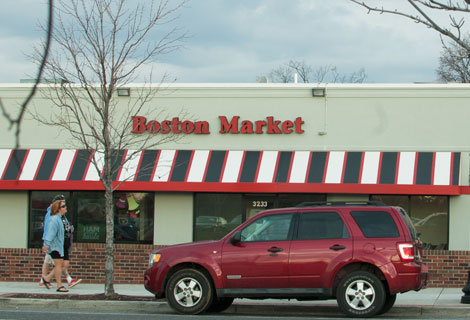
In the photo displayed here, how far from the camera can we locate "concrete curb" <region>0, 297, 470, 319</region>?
11625mm

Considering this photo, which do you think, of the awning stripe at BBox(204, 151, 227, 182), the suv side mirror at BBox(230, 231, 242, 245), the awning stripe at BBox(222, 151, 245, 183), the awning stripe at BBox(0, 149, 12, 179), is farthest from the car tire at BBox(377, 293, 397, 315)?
the awning stripe at BBox(0, 149, 12, 179)

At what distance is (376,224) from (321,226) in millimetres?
837

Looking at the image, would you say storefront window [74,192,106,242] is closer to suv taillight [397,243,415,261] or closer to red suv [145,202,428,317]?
red suv [145,202,428,317]

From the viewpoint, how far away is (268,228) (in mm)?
11406

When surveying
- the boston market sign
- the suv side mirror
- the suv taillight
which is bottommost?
the suv taillight

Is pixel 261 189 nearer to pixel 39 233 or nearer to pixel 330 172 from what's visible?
pixel 330 172

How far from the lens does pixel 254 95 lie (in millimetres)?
17062

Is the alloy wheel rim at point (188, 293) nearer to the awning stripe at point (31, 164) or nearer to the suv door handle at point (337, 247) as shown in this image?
the suv door handle at point (337, 247)

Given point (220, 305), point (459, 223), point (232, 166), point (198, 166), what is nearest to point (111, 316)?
point (220, 305)

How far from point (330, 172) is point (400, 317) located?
5.38 metres

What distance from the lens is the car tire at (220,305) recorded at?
1206 centimetres

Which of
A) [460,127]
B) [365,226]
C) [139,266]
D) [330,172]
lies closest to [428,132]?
[460,127]

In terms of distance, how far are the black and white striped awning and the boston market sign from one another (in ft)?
1.62

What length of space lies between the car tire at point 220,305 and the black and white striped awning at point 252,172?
14.2 feet
